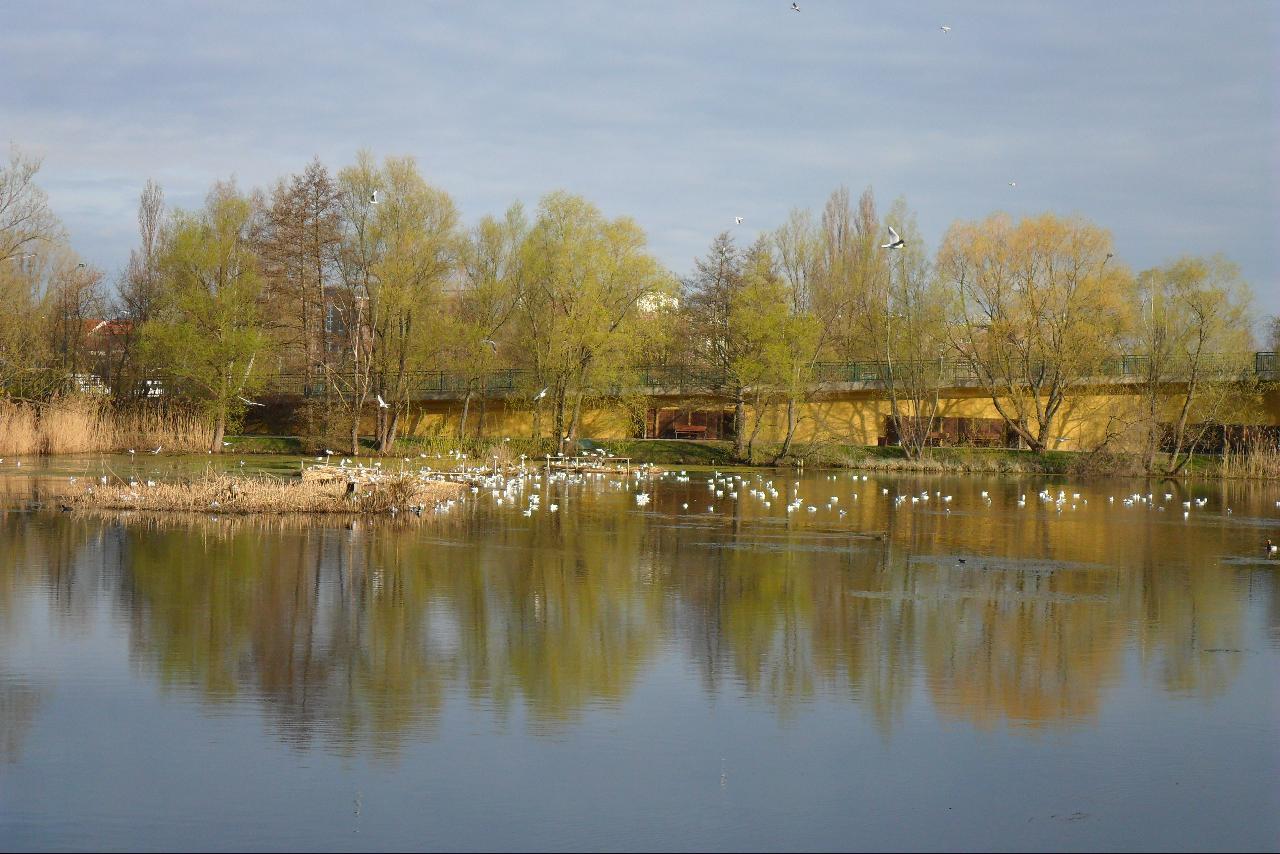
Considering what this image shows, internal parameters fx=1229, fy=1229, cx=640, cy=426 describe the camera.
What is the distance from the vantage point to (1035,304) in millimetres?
48188

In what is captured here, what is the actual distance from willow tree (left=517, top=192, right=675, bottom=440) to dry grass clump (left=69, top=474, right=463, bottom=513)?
855 inches

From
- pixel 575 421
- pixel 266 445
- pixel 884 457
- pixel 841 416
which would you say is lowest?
pixel 266 445

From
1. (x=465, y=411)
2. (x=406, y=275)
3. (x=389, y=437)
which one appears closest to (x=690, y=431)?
(x=465, y=411)

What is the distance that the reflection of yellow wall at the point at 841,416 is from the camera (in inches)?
1948

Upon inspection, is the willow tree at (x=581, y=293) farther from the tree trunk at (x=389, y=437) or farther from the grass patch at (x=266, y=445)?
the grass patch at (x=266, y=445)

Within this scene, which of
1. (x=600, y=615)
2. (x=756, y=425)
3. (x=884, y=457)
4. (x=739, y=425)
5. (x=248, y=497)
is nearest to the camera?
(x=600, y=615)

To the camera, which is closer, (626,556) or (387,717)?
(387,717)

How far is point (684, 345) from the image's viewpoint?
54.4 metres

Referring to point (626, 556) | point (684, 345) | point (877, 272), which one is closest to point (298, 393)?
point (684, 345)

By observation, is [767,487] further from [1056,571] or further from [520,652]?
[520,652]

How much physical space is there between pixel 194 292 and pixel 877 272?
2795 centimetres

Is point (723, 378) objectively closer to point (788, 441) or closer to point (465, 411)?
point (788, 441)

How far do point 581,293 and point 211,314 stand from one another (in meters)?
13.8

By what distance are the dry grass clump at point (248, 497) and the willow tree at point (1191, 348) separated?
107 feet
